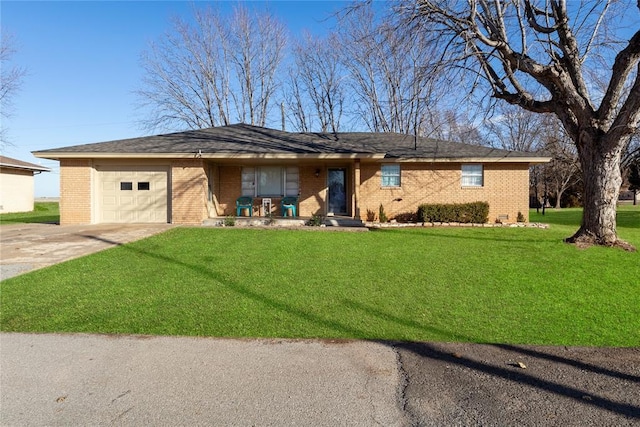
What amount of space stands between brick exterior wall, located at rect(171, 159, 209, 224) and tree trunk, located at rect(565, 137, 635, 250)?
38.9 feet

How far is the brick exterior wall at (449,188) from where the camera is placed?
15547mm

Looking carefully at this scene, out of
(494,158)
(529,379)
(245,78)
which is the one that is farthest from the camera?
(245,78)

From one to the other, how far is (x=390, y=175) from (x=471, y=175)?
3.44 meters

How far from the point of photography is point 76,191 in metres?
13.7

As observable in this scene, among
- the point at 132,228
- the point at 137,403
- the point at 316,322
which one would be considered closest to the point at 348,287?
the point at 316,322

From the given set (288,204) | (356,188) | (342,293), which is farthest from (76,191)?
(342,293)

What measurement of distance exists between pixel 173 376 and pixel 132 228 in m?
10.4

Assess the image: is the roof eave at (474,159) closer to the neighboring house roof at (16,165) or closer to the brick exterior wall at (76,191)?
the brick exterior wall at (76,191)

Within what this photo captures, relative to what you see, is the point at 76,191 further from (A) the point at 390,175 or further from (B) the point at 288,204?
(A) the point at 390,175

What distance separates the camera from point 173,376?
10.6 ft

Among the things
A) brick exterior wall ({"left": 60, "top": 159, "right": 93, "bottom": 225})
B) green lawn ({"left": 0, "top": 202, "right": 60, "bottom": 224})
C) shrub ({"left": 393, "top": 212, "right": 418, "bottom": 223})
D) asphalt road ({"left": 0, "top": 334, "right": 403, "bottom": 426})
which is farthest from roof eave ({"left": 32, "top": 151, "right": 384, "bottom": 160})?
asphalt road ({"left": 0, "top": 334, "right": 403, "bottom": 426})

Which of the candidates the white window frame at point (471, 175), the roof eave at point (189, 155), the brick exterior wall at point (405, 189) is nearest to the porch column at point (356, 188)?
the brick exterior wall at point (405, 189)

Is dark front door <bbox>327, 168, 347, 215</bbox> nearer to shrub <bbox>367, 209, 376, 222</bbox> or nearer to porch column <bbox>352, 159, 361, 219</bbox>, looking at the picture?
shrub <bbox>367, 209, 376, 222</bbox>

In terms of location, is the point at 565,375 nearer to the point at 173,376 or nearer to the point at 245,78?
the point at 173,376
